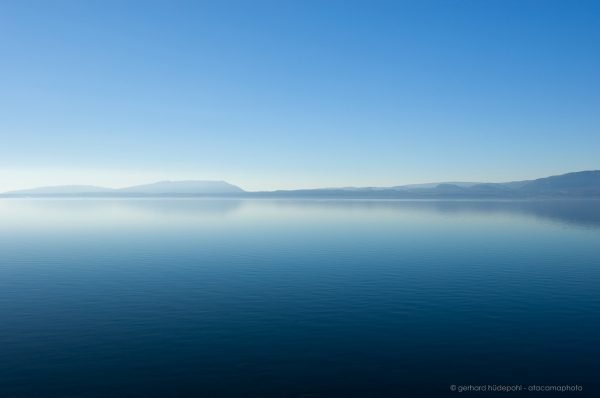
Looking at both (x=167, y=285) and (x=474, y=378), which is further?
(x=167, y=285)

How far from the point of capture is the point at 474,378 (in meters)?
28.2

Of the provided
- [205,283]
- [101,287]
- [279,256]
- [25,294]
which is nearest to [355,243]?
[279,256]

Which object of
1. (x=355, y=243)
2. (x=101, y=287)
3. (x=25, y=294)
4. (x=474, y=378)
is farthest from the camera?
(x=355, y=243)

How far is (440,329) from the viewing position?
36938 millimetres

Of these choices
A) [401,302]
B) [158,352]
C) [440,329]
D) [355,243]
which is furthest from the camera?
[355,243]

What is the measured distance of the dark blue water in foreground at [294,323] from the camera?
28047mm

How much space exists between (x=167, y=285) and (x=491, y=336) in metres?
37.8

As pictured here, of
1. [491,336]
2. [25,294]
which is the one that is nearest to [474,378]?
[491,336]

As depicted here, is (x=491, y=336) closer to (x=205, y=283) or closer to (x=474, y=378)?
(x=474, y=378)

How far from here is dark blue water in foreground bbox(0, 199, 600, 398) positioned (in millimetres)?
28047

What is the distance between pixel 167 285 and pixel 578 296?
49001 mm

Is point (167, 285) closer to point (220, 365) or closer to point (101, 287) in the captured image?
point (101, 287)

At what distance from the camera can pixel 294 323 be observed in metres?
38.7

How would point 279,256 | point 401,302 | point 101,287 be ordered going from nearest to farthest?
1. point 401,302
2. point 101,287
3. point 279,256
